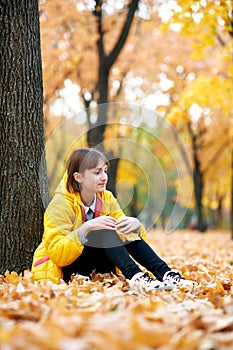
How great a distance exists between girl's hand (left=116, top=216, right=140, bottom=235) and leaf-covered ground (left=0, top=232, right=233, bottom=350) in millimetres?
399

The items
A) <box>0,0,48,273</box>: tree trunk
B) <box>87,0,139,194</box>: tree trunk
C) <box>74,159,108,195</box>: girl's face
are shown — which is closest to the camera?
<box>74,159,108,195</box>: girl's face

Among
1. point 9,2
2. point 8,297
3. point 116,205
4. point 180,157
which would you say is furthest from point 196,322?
point 180,157

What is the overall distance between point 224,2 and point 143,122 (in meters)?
2.10

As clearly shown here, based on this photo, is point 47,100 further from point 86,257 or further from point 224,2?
point 86,257

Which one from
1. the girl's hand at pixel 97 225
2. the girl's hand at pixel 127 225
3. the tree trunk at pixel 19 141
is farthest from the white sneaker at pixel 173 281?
the tree trunk at pixel 19 141

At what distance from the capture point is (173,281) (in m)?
3.31

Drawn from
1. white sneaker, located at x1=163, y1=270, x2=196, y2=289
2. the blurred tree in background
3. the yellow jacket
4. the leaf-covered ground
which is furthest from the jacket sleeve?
the blurred tree in background

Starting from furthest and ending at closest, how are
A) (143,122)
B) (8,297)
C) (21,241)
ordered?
(143,122) < (21,241) < (8,297)

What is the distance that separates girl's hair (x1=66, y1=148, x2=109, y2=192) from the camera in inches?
145

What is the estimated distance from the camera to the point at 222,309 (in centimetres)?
251

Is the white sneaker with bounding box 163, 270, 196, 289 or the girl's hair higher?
the girl's hair

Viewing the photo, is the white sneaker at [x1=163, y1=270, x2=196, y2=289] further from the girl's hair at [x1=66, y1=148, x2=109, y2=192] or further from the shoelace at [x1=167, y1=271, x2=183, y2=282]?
the girl's hair at [x1=66, y1=148, x2=109, y2=192]

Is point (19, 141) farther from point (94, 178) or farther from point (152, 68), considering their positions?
point (152, 68)

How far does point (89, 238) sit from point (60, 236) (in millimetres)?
205
